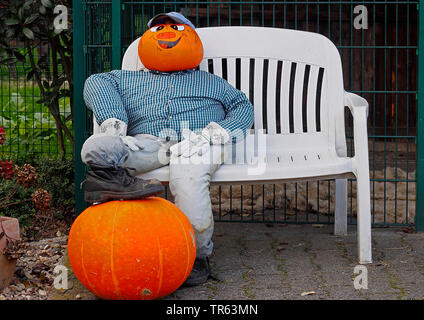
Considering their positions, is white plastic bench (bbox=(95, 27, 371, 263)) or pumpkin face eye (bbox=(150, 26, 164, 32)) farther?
white plastic bench (bbox=(95, 27, 371, 263))

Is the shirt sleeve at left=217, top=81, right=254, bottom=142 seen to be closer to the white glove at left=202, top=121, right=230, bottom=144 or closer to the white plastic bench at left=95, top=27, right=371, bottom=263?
the white glove at left=202, top=121, right=230, bottom=144

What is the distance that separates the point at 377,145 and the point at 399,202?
7.65ft

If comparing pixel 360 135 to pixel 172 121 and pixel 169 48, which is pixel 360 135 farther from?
pixel 169 48

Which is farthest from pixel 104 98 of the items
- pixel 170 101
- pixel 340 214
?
pixel 340 214

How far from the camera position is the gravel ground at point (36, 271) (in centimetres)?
301

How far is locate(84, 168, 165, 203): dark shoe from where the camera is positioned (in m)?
2.83

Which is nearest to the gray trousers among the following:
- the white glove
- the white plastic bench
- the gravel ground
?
the white glove

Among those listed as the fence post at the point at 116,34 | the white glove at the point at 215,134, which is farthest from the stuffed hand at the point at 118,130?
the fence post at the point at 116,34

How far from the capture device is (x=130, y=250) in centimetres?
269

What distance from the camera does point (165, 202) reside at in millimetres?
2924

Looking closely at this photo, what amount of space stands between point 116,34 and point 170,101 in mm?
814

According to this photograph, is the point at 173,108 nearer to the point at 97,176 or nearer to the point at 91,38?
the point at 97,176

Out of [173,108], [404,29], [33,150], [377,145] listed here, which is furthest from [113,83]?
[404,29]

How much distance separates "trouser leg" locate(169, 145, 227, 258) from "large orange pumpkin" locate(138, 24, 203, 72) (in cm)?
64
